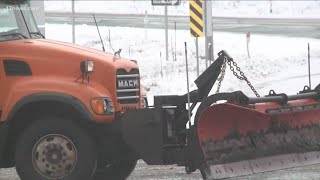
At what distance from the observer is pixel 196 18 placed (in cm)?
1550

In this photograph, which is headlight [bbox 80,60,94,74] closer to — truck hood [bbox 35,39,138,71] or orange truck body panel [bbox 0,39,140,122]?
orange truck body panel [bbox 0,39,140,122]

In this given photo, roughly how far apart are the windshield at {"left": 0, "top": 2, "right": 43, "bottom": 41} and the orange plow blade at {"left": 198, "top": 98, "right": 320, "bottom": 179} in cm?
224

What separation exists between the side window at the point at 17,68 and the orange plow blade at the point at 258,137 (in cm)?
183

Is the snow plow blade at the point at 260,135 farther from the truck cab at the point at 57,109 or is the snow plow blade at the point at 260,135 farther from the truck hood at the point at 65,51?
the truck hood at the point at 65,51

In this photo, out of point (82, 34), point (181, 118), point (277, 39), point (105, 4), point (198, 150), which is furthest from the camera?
point (105, 4)

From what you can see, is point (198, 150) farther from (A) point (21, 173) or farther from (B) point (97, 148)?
(A) point (21, 173)

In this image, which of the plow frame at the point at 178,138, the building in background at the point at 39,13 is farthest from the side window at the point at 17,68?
the building in background at the point at 39,13

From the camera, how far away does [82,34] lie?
26.2 meters

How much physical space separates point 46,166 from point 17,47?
1257 millimetres

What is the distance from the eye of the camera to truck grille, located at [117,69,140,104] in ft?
22.3

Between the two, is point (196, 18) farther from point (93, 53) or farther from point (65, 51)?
point (65, 51)

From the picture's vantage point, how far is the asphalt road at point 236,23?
25.7 m

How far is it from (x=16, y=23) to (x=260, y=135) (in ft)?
9.61

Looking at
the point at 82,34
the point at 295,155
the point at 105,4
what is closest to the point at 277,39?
the point at 82,34
